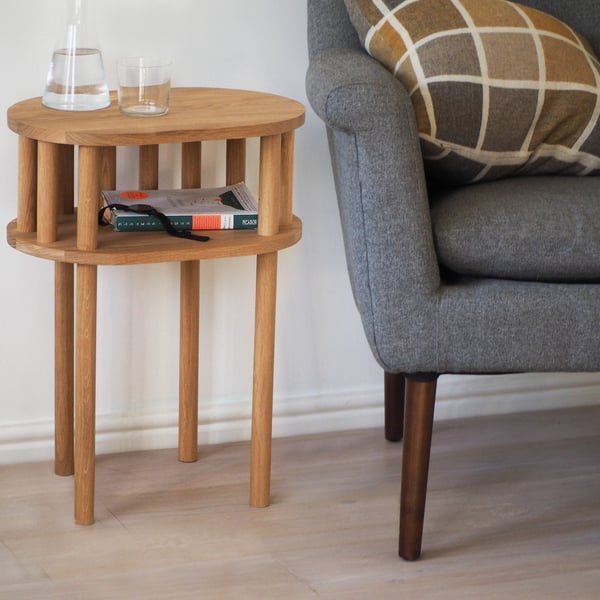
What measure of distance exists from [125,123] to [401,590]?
2.42ft

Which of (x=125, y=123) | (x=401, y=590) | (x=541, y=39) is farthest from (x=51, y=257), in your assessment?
(x=541, y=39)

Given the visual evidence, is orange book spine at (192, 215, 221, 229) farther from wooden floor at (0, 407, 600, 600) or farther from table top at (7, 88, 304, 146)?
wooden floor at (0, 407, 600, 600)

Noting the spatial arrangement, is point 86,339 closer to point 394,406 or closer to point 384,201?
point 384,201

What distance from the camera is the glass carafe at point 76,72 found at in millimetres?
1518

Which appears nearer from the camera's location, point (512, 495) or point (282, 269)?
point (512, 495)

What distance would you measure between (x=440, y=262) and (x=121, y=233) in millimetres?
460

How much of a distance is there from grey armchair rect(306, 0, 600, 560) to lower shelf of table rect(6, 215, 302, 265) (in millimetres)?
142

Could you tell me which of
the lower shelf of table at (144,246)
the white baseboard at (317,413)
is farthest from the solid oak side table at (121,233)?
the white baseboard at (317,413)

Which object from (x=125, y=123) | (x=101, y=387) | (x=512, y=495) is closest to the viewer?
(x=125, y=123)

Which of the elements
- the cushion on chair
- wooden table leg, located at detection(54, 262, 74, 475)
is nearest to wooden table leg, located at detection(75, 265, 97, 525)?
wooden table leg, located at detection(54, 262, 74, 475)

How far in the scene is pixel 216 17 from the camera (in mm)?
1778

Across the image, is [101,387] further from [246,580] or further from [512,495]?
[512,495]

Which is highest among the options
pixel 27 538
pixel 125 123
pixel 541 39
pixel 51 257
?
pixel 541 39

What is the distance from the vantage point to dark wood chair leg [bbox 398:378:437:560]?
1479 millimetres
